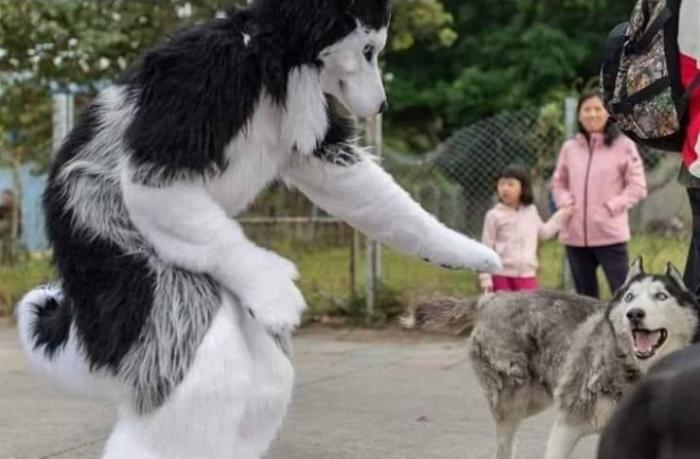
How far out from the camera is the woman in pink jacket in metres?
7.22

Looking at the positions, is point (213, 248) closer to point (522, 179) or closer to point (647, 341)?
point (647, 341)

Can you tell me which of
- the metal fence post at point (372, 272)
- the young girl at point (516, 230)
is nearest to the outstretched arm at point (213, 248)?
the young girl at point (516, 230)

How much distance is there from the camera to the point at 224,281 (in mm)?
3051

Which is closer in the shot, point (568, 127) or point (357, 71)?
point (357, 71)

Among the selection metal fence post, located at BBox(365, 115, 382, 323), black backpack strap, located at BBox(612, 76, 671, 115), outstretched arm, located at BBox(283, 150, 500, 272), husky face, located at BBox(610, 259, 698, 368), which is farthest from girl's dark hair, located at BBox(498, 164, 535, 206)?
outstretched arm, located at BBox(283, 150, 500, 272)

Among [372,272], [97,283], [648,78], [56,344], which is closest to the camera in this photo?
[97,283]

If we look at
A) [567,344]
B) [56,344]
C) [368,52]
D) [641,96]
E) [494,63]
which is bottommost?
[567,344]

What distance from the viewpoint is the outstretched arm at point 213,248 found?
295 cm

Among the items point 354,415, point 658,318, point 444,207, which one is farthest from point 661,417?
point 444,207

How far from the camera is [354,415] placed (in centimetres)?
617

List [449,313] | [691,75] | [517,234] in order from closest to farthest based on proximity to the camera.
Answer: [691,75]
[449,313]
[517,234]

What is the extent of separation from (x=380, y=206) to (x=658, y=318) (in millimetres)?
1387

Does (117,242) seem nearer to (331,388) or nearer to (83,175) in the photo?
(83,175)

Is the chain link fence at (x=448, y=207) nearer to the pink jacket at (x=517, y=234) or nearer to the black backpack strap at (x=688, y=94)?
the pink jacket at (x=517, y=234)
